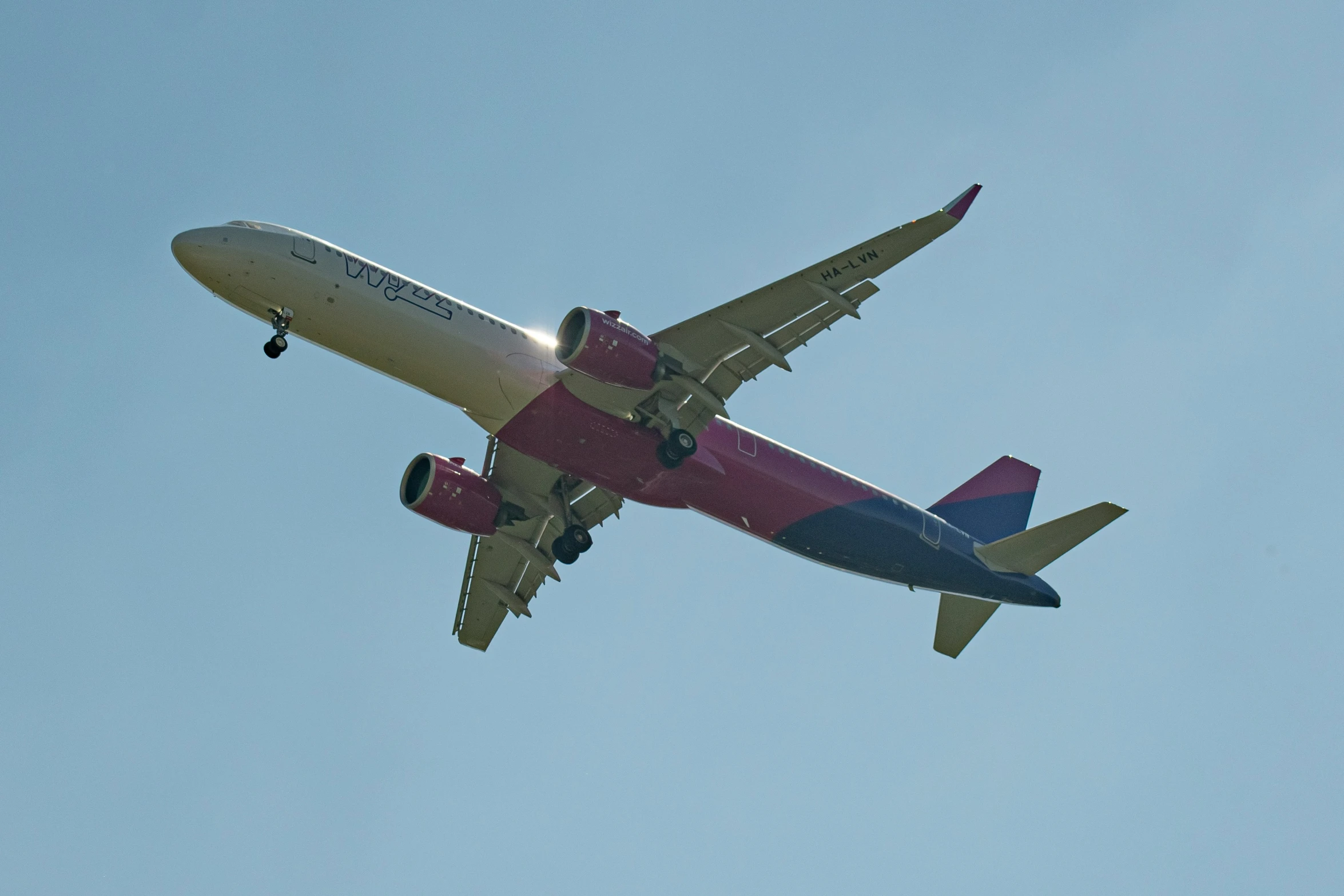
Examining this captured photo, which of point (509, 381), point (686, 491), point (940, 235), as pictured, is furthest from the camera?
point (686, 491)

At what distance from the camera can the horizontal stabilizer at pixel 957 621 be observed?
39.3 meters

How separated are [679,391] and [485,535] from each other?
8514 mm

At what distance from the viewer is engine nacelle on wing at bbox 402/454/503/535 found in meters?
35.6

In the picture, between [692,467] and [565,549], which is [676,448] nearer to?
[692,467]

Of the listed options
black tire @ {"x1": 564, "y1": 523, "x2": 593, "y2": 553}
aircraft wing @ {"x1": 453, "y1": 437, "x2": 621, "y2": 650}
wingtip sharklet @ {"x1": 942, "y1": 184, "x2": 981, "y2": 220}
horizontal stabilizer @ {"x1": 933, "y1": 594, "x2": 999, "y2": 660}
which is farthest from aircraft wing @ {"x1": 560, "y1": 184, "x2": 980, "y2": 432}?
horizontal stabilizer @ {"x1": 933, "y1": 594, "x2": 999, "y2": 660}

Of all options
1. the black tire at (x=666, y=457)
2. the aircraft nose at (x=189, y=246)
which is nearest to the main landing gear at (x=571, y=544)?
the black tire at (x=666, y=457)

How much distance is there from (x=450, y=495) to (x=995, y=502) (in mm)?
17940

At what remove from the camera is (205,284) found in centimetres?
2986

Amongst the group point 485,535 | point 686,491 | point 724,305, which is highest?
point 724,305

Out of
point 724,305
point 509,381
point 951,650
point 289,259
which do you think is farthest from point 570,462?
point 951,650

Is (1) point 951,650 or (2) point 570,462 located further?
(1) point 951,650

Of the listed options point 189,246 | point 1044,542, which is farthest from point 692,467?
point 189,246

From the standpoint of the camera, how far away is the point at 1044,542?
3606cm

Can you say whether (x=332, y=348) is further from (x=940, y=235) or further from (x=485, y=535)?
(x=940, y=235)
